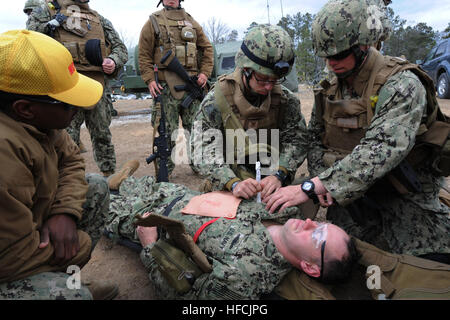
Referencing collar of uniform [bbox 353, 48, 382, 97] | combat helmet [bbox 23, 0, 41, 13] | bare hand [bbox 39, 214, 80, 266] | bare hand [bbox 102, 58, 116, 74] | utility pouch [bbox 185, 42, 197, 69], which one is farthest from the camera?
combat helmet [bbox 23, 0, 41, 13]

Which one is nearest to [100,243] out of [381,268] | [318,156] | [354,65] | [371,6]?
[318,156]

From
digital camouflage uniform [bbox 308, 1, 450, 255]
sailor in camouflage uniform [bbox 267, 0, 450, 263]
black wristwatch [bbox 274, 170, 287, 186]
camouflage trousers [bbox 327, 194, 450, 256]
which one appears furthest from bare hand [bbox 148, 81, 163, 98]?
camouflage trousers [bbox 327, 194, 450, 256]

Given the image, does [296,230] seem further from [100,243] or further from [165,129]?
[165,129]

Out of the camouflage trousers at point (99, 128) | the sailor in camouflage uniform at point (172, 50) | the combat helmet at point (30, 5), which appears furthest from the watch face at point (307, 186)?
the combat helmet at point (30, 5)

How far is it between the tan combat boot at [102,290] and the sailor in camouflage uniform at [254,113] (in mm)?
1051

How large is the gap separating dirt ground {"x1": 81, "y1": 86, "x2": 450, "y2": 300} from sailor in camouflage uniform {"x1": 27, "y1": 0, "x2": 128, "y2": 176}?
0.96 metres

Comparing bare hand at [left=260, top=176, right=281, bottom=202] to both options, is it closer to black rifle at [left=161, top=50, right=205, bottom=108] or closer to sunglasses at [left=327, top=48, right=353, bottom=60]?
sunglasses at [left=327, top=48, right=353, bottom=60]

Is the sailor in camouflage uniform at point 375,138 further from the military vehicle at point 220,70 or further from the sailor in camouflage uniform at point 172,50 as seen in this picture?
the military vehicle at point 220,70

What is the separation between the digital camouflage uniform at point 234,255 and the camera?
2.02 metres

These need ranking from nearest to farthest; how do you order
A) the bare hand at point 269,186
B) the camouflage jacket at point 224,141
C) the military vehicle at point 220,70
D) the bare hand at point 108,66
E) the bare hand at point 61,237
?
the bare hand at point 61,237 → the bare hand at point 269,186 → the camouflage jacket at point 224,141 → the bare hand at point 108,66 → the military vehicle at point 220,70

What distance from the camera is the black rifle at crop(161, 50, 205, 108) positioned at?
4.42 metres

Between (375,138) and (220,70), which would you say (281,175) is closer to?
(375,138)

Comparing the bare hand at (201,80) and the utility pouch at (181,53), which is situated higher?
the utility pouch at (181,53)

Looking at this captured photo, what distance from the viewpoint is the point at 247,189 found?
247cm
